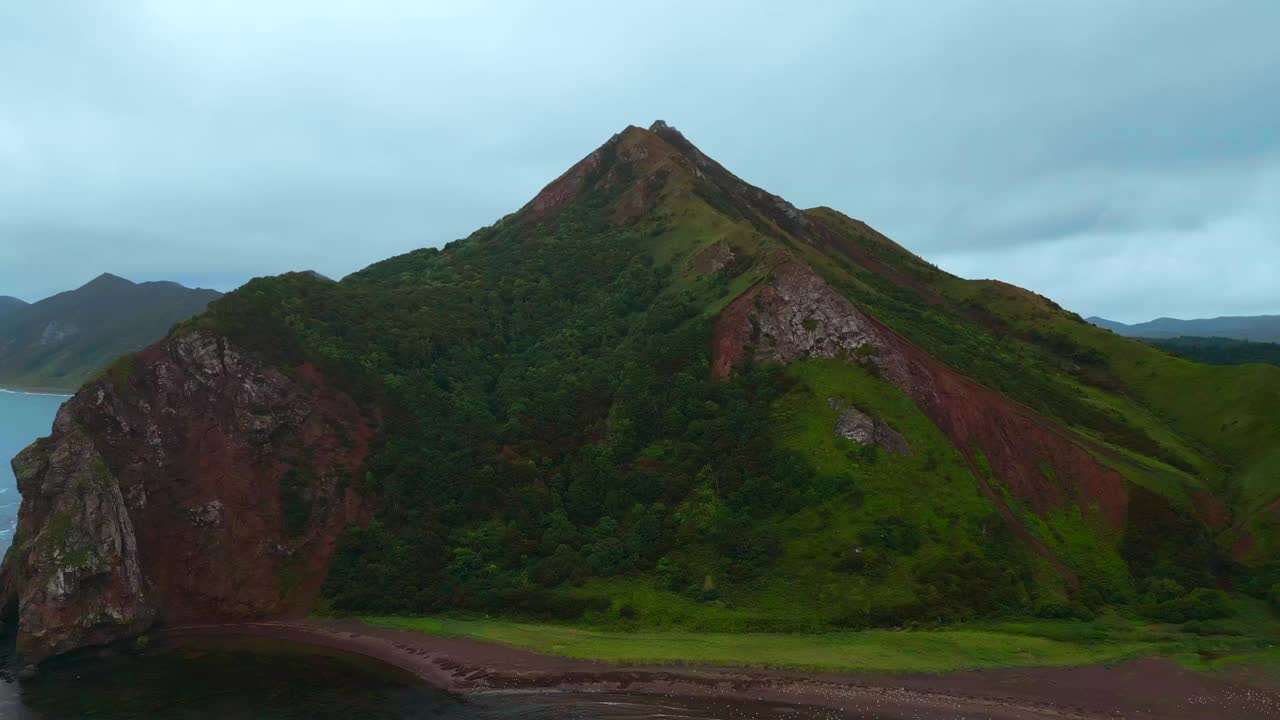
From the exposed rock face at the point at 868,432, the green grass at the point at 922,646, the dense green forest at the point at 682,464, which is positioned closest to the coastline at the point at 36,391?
the dense green forest at the point at 682,464

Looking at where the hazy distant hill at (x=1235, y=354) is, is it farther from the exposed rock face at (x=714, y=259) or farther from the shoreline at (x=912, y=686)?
the shoreline at (x=912, y=686)

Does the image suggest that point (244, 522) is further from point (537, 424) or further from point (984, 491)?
point (984, 491)

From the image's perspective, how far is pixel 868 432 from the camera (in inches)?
1954

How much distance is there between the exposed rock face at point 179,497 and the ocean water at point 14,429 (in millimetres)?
17659

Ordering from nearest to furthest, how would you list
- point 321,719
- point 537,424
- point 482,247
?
point 321,719 → point 537,424 → point 482,247

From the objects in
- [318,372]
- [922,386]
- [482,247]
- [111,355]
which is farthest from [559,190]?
[111,355]

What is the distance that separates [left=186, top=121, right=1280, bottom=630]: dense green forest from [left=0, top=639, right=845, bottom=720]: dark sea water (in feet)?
24.0

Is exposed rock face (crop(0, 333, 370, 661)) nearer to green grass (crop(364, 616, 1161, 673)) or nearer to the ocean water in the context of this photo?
the ocean water

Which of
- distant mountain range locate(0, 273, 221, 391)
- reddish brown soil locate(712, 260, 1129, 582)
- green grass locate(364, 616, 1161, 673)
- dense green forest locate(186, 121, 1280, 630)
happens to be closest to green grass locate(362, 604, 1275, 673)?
green grass locate(364, 616, 1161, 673)

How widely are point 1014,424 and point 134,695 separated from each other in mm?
56389

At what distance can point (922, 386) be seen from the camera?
53.9 metres

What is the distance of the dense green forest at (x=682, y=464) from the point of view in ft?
141

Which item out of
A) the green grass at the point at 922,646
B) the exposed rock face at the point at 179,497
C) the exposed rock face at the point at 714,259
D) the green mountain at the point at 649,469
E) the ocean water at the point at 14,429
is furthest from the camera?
the ocean water at the point at 14,429

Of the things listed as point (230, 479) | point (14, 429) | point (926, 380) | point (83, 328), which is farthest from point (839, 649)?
point (83, 328)
